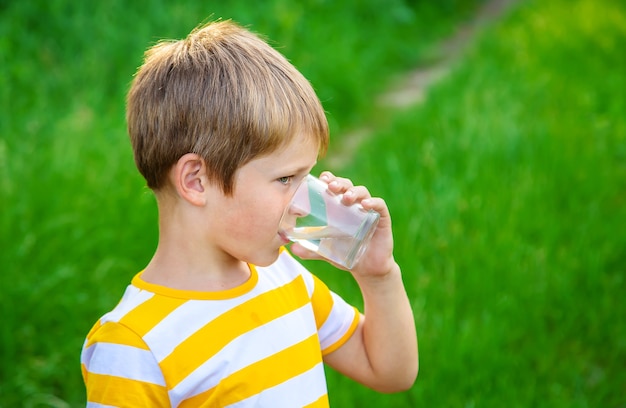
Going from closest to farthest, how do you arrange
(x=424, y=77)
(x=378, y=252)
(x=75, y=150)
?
1. (x=378, y=252)
2. (x=75, y=150)
3. (x=424, y=77)

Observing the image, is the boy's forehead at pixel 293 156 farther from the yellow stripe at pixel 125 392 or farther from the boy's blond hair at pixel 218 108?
the yellow stripe at pixel 125 392

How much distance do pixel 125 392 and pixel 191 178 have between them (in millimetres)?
396

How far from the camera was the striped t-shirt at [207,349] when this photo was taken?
141 centimetres

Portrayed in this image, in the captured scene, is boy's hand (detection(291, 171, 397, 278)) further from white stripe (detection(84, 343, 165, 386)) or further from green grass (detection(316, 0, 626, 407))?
green grass (detection(316, 0, 626, 407))

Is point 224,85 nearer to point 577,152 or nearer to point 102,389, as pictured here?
point 102,389

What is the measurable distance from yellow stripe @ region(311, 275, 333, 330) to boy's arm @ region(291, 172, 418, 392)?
0.08m

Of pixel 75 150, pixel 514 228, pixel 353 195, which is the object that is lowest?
pixel 514 228

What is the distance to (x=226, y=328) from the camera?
1500 mm

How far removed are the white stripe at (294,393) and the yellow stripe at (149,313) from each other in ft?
0.67

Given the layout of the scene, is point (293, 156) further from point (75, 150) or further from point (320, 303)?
point (75, 150)

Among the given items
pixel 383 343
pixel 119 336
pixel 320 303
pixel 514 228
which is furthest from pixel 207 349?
pixel 514 228

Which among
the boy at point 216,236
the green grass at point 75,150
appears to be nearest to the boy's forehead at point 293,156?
the boy at point 216,236

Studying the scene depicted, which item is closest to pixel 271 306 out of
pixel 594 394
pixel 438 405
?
pixel 438 405

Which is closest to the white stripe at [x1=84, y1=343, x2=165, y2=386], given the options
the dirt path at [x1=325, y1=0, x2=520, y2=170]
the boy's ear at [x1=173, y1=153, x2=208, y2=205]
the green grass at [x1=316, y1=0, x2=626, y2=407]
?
the boy's ear at [x1=173, y1=153, x2=208, y2=205]
